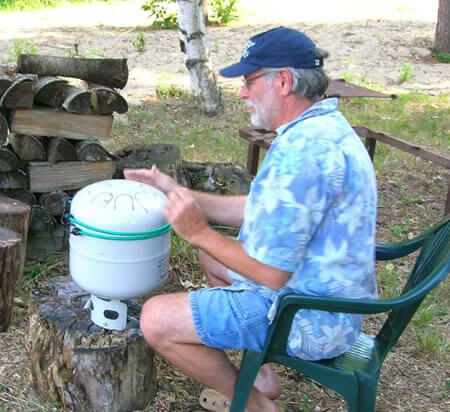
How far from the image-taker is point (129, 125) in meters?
7.60

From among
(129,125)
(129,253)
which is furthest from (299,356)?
(129,125)

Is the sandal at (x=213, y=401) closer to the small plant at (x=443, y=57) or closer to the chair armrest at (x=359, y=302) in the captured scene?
the chair armrest at (x=359, y=302)

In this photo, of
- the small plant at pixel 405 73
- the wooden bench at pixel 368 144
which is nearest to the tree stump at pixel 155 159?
the wooden bench at pixel 368 144

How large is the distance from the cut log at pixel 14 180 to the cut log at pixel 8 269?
68 centimetres

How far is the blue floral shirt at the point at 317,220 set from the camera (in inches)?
83.6

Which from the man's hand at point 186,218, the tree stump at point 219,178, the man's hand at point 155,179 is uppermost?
the man's hand at point 186,218

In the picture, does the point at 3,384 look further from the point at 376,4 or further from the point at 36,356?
the point at 376,4

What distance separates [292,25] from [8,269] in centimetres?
1093

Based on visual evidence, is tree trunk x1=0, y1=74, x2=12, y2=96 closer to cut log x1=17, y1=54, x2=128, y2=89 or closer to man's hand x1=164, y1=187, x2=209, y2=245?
cut log x1=17, y1=54, x2=128, y2=89

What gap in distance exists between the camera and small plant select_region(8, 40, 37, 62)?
30.9ft

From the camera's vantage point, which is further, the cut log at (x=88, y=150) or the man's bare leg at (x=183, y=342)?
the cut log at (x=88, y=150)

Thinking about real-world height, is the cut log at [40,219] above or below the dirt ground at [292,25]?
above

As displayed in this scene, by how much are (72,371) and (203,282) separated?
146 cm

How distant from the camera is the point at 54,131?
412 centimetres
